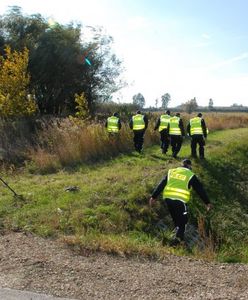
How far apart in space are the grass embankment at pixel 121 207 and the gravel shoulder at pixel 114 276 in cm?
59

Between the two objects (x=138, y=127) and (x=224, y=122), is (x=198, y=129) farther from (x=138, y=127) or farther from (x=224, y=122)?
(x=224, y=122)

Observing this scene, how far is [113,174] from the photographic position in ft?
47.2

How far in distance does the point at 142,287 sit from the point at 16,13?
30951mm

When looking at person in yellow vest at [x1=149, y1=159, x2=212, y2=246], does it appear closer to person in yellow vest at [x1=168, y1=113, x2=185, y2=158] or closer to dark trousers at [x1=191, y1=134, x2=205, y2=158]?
dark trousers at [x1=191, y1=134, x2=205, y2=158]

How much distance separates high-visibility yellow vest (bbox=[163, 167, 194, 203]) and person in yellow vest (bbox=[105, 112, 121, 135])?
398 inches

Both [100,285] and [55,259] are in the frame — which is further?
[55,259]

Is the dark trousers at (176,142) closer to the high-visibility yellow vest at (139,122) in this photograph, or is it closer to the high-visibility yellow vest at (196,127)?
the high-visibility yellow vest at (196,127)

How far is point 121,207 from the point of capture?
11383 mm

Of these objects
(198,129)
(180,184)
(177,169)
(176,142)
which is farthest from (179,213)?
(176,142)

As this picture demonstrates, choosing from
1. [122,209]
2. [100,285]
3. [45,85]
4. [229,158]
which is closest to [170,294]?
[100,285]

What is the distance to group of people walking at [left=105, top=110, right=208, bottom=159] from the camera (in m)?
16.7

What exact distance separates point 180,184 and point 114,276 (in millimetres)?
3487

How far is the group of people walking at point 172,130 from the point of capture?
54.9 ft

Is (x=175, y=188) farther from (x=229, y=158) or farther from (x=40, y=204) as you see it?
(x=229, y=158)
